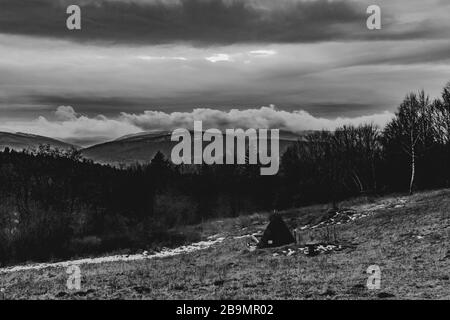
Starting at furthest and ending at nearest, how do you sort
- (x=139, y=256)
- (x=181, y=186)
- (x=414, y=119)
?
(x=181, y=186) < (x=414, y=119) < (x=139, y=256)

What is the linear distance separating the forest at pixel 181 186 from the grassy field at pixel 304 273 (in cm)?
1879

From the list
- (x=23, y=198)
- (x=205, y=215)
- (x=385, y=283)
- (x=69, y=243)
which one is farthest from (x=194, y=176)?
(x=385, y=283)

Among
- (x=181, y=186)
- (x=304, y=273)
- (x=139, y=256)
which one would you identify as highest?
(x=181, y=186)

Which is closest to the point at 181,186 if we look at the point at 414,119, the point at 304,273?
the point at 414,119

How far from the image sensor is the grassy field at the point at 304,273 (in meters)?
16.5

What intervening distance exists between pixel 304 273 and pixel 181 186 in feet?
206

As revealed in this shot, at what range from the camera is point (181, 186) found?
8262 centimetres

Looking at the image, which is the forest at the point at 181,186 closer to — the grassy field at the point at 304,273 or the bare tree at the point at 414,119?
the bare tree at the point at 414,119

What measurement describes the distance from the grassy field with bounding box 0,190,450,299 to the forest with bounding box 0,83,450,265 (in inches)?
740

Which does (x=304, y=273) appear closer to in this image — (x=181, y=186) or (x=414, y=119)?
(x=414, y=119)

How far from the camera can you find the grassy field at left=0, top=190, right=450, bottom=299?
16.5 metres

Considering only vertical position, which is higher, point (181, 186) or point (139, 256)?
point (181, 186)

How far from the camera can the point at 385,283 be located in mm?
17344

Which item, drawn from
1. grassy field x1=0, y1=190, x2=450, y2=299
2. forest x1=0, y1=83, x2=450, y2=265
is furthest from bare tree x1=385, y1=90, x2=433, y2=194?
grassy field x1=0, y1=190, x2=450, y2=299
